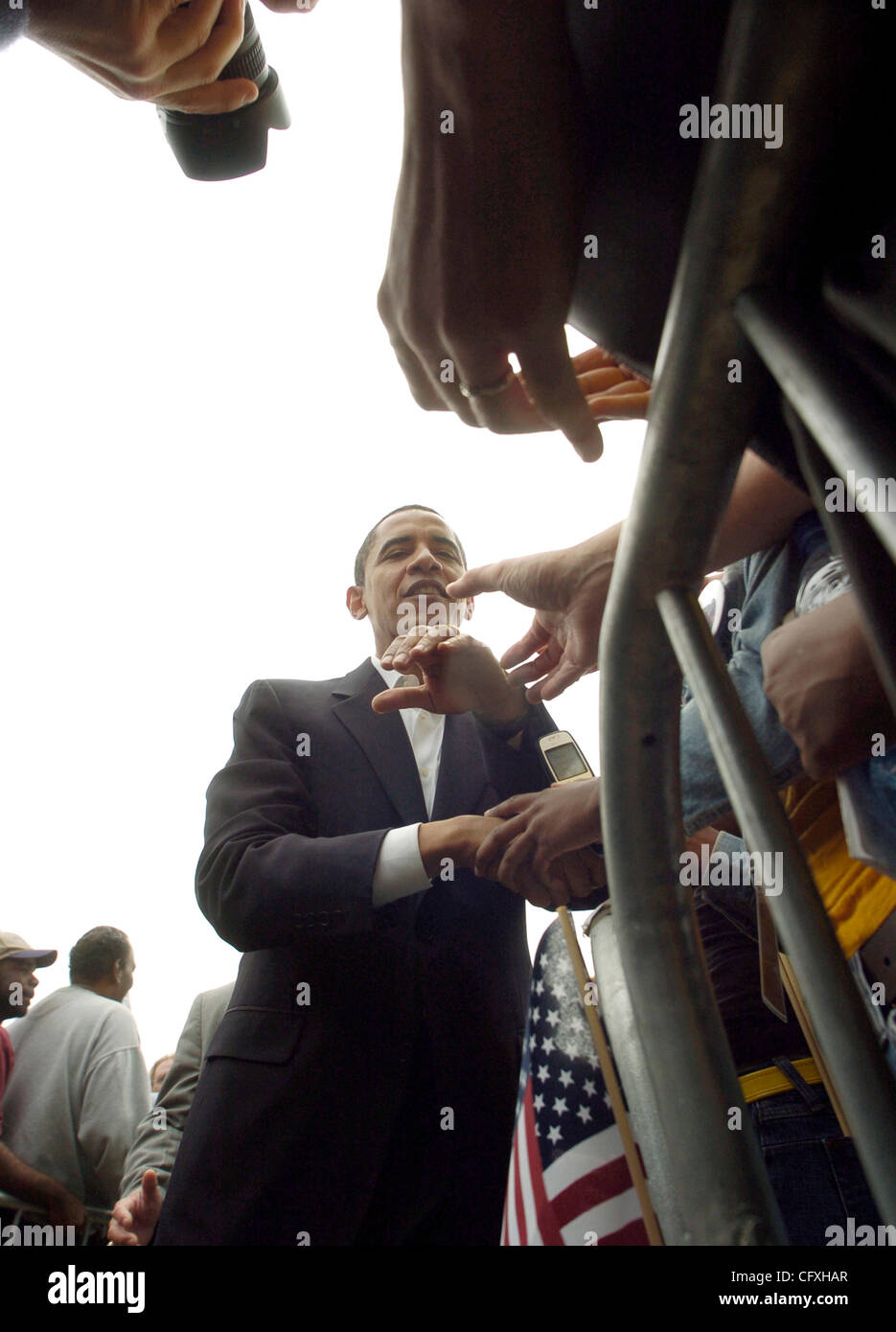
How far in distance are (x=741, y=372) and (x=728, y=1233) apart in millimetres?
273

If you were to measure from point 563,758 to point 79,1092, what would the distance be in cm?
159

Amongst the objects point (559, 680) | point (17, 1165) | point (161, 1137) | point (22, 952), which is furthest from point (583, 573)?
point (22, 952)

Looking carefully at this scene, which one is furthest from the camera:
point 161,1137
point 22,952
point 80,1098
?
point 22,952

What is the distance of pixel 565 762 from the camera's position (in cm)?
133

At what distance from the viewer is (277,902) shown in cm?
114

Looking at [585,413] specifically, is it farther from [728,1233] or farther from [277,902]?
[277,902]

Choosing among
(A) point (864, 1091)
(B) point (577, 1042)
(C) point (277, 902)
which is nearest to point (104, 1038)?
(C) point (277, 902)

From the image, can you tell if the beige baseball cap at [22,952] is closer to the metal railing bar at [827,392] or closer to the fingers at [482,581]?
the fingers at [482,581]

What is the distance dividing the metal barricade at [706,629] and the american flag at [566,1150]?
20.4 inches

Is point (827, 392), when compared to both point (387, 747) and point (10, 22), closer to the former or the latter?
point (10, 22)

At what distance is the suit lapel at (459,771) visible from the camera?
55.5 inches

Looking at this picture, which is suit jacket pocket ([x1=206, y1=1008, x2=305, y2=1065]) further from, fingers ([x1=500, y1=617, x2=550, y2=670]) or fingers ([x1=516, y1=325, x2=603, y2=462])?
fingers ([x1=516, y1=325, x2=603, y2=462])

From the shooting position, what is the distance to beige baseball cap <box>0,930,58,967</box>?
265 centimetres

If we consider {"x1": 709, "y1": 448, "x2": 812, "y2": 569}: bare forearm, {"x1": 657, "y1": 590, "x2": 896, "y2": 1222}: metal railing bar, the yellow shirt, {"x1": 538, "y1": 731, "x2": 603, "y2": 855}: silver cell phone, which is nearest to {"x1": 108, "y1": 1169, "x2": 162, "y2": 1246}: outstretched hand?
{"x1": 538, "y1": 731, "x2": 603, "y2": 855}: silver cell phone
